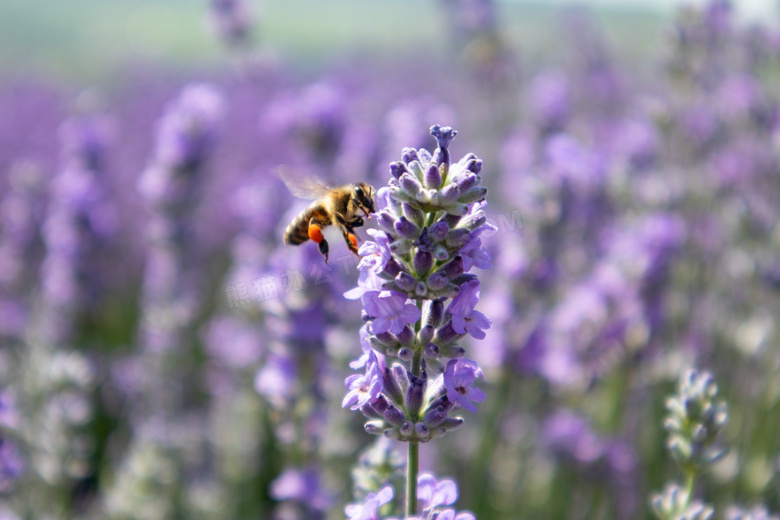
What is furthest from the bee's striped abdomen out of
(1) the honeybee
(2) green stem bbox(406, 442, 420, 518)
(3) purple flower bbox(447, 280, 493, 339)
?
(2) green stem bbox(406, 442, 420, 518)

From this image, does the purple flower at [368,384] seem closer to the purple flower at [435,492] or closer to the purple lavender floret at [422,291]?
the purple lavender floret at [422,291]

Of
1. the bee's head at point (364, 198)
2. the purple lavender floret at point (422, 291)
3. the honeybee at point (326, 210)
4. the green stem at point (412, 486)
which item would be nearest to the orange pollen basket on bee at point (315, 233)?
the honeybee at point (326, 210)

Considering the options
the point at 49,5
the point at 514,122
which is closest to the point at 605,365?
the point at 514,122

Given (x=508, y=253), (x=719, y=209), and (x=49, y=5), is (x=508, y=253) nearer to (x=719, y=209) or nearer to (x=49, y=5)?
(x=719, y=209)

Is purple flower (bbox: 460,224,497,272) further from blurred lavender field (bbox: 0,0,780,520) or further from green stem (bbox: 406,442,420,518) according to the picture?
green stem (bbox: 406,442,420,518)

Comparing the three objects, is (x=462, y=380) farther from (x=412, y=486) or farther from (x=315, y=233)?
(x=315, y=233)

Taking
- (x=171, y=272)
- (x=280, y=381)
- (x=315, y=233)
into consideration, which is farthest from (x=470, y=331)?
(x=171, y=272)
